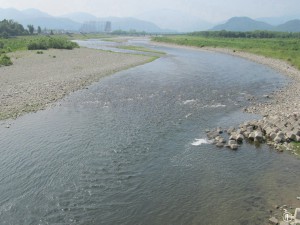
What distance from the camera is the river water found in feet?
50.2

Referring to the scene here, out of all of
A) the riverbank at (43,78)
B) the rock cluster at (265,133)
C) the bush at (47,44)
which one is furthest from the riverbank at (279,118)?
the bush at (47,44)

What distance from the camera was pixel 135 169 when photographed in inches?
770

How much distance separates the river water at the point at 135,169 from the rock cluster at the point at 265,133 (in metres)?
0.95

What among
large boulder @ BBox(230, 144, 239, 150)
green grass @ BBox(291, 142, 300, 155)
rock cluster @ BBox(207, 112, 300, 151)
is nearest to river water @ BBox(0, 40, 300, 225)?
large boulder @ BBox(230, 144, 239, 150)

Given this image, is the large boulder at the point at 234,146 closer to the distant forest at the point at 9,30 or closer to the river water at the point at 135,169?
the river water at the point at 135,169

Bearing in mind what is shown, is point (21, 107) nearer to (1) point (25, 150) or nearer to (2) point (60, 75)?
(1) point (25, 150)

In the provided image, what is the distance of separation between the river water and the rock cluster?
0.95 metres

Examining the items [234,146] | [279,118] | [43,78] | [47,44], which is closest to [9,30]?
[47,44]

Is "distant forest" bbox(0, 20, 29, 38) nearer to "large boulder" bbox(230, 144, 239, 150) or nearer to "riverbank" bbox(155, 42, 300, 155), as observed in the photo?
Answer: "riverbank" bbox(155, 42, 300, 155)

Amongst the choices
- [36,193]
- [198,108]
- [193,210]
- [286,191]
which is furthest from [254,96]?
[36,193]

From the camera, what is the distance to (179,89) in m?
42.3

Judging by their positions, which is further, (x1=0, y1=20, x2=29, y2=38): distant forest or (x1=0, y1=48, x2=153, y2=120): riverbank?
(x1=0, y1=20, x2=29, y2=38): distant forest

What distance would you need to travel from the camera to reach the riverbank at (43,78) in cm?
3327

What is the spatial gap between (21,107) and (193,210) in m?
23.6
